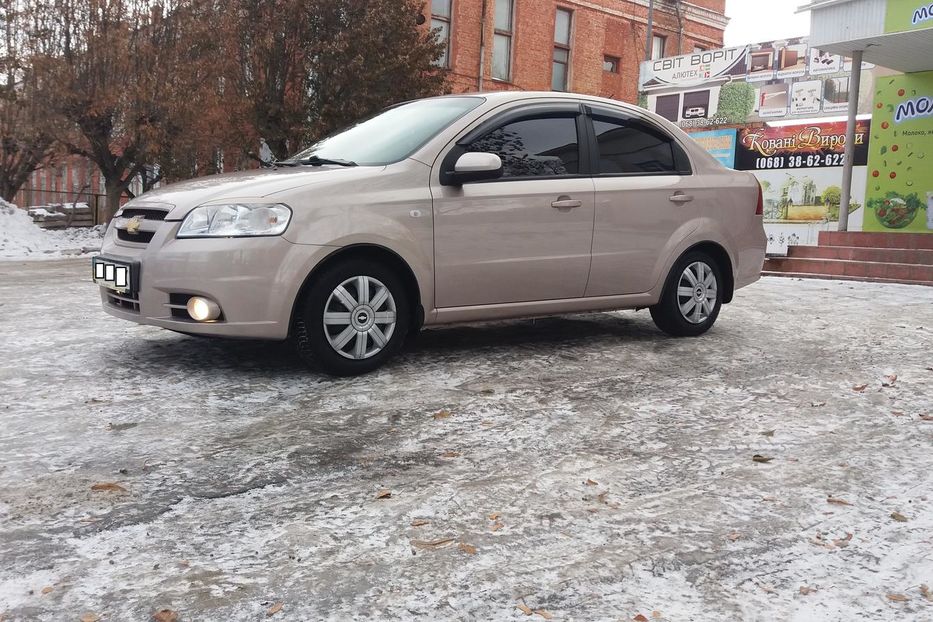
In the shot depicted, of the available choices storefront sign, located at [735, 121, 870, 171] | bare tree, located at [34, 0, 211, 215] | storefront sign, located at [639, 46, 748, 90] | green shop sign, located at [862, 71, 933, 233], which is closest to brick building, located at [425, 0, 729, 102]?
storefront sign, located at [639, 46, 748, 90]

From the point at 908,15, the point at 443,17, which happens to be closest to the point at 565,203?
the point at 908,15

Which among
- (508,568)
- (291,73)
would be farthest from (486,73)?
(508,568)

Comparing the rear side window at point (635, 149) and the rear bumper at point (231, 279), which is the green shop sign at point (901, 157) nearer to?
the rear side window at point (635, 149)

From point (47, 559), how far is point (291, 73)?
15.9 m

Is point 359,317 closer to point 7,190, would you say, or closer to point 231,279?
point 231,279

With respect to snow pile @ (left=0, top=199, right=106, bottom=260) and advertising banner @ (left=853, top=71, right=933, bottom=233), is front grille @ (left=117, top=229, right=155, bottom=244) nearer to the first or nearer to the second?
snow pile @ (left=0, top=199, right=106, bottom=260)

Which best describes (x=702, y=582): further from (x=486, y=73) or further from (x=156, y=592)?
(x=486, y=73)

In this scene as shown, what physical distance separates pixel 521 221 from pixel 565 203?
38 centimetres

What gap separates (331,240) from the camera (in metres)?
4.86

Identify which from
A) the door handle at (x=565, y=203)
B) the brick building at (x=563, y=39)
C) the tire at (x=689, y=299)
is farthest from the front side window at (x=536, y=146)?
the brick building at (x=563, y=39)

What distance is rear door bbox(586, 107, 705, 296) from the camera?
6.05 m

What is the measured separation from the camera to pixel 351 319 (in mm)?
5016

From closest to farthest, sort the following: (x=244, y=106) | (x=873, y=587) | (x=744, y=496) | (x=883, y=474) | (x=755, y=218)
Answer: (x=873, y=587), (x=744, y=496), (x=883, y=474), (x=755, y=218), (x=244, y=106)

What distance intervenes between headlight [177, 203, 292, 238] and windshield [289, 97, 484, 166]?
0.82 m
